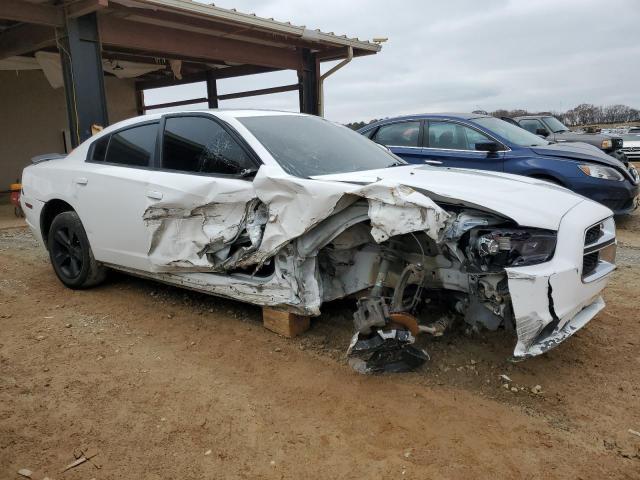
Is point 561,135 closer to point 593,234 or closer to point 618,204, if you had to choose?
point 618,204

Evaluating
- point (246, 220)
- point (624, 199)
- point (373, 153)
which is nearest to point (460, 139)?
point (624, 199)

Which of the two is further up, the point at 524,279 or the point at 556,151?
the point at 556,151

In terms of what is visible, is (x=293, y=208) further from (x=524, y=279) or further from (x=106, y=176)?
(x=106, y=176)

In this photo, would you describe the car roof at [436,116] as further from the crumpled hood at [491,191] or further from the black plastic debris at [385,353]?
the black plastic debris at [385,353]

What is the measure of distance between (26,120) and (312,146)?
469 inches

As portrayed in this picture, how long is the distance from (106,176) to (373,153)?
2.24 meters

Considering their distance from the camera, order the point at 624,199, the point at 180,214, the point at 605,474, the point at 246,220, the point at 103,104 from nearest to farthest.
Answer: the point at 605,474 → the point at 246,220 → the point at 180,214 → the point at 624,199 → the point at 103,104

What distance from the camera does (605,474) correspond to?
7.22 ft

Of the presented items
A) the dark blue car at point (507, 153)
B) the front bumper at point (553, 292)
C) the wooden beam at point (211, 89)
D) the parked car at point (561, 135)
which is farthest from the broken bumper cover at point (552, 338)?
the wooden beam at point (211, 89)

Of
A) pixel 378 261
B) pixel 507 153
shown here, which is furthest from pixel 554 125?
pixel 378 261

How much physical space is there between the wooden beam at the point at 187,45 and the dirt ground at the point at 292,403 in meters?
5.42

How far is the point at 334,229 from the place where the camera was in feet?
10.2

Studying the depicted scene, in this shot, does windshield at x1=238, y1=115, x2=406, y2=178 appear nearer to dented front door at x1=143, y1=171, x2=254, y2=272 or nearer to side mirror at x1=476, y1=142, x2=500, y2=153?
dented front door at x1=143, y1=171, x2=254, y2=272

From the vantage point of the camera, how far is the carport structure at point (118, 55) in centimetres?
730
